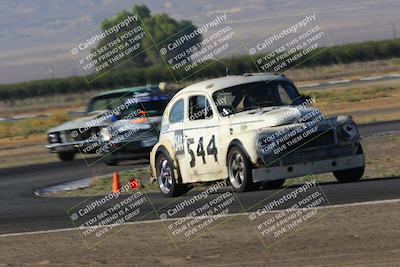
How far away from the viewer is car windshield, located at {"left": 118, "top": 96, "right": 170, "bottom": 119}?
23953mm

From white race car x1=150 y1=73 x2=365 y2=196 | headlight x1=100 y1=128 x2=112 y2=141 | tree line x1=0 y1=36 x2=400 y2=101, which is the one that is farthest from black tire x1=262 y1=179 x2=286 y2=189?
tree line x1=0 y1=36 x2=400 y2=101

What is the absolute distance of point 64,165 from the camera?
26.5 meters

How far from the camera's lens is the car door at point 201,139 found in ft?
49.9

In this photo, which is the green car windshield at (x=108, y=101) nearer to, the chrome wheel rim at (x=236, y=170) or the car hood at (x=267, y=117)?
the car hood at (x=267, y=117)

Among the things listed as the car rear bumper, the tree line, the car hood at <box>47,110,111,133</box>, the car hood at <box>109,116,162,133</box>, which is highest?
the tree line

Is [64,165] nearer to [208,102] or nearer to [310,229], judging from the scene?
[208,102]

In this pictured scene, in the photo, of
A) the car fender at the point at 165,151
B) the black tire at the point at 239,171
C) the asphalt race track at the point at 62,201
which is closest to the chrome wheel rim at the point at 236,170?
the black tire at the point at 239,171

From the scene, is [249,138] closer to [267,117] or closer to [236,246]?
[267,117]

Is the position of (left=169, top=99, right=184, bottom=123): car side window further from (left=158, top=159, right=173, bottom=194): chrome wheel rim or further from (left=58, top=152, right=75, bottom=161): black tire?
(left=58, top=152, right=75, bottom=161): black tire

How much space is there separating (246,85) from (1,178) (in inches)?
413

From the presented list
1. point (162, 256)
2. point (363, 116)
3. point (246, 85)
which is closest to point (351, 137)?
point (246, 85)

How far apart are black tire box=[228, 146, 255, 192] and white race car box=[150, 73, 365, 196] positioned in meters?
0.01

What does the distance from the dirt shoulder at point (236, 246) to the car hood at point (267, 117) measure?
267 cm

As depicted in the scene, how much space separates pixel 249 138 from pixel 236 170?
0.61m
